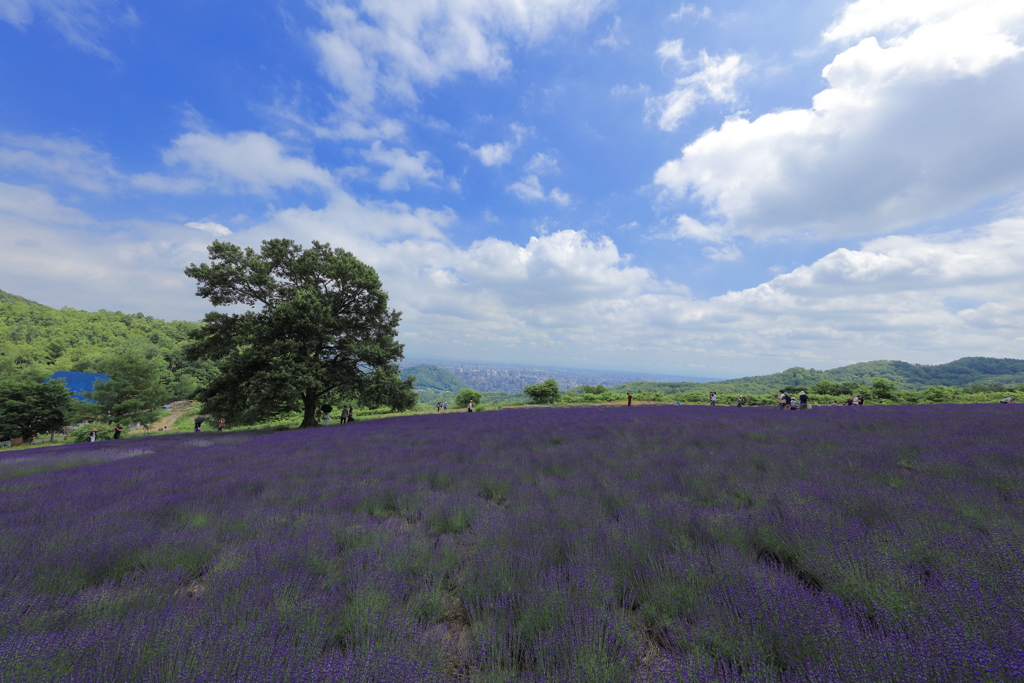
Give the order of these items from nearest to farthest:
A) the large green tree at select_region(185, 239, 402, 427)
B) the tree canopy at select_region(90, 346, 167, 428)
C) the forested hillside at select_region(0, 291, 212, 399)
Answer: the large green tree at select_region(185, 239, 402, 427) → the tree canopy at select_region(90, 346, 167, 428) → the forested hillside at select_region(0, 291, 212, 399)

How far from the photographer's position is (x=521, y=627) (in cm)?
178

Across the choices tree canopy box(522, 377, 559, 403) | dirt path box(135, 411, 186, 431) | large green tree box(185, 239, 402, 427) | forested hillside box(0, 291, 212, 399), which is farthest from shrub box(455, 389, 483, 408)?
forested hillside box(0, 291, 212, 399)

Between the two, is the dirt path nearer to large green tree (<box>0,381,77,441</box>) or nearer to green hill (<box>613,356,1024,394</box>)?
large green tree (<box>0,381,77,441</box>)

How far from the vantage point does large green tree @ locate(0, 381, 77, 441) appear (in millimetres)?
32406

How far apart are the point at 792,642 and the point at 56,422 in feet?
193

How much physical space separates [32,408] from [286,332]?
130 ft

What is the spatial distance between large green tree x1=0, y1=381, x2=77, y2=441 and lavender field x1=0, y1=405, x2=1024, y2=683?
160 ft

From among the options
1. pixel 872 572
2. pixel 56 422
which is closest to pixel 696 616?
pixel 872 572

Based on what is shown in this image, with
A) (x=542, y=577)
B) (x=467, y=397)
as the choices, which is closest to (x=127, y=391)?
(x=467, y=397)

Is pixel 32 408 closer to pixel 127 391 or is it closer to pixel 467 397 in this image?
pixel 127 391

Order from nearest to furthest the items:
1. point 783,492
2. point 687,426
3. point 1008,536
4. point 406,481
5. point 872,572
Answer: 1. point 872,572
2. point 1008,536
3. point 783,492
4. point 406,481
5. point 687,426

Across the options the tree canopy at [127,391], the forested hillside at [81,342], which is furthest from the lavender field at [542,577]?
the forested hillside at [81,342]

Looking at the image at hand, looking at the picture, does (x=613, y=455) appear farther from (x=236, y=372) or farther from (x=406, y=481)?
(x=236, y=372)

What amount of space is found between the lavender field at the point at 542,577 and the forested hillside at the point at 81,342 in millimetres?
75598
